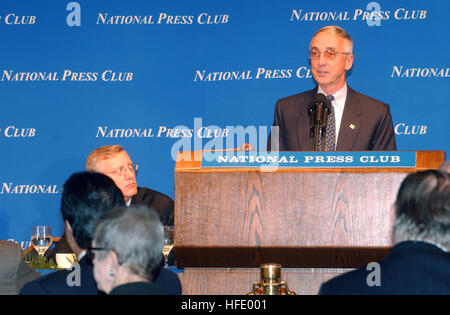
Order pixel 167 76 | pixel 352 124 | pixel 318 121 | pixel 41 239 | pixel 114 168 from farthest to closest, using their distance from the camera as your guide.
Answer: pixel 167 76
pixel 114 168
pixel 352 124
pixel 41 239
pixel 318 121

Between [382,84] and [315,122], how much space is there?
2784 millimetres

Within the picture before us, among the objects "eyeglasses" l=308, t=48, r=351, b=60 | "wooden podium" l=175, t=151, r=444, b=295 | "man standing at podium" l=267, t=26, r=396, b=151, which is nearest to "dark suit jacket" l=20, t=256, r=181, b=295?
"wooden podium" l=175, t=151, r=444, b=295

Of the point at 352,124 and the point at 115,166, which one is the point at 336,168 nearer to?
the point at 352,124

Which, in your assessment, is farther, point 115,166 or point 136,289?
point 115,166

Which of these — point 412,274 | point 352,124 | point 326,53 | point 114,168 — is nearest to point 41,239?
point 114,168

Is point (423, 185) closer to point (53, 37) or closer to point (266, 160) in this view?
point (266, 160)

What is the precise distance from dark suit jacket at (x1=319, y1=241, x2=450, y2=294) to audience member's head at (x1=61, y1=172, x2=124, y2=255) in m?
0.86

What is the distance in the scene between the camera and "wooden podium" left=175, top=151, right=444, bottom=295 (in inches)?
92.2

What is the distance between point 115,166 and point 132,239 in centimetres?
279

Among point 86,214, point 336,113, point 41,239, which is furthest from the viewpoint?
point 336,113

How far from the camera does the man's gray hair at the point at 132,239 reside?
72.8 inches

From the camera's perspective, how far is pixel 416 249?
1808mm

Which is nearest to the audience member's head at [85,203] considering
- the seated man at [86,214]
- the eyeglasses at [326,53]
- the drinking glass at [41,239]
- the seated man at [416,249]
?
the seated man at [86,214]
